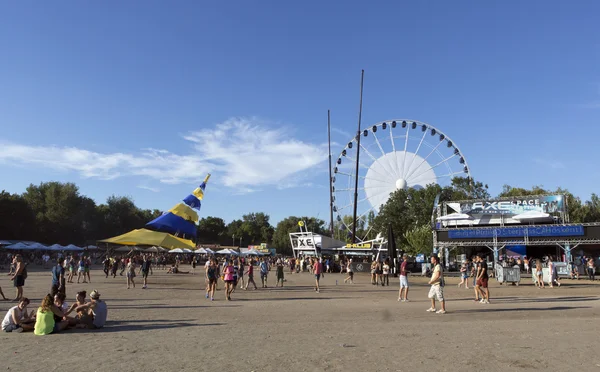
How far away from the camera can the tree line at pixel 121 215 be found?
5044 cm

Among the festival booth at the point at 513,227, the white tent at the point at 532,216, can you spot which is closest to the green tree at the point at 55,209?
Answer: the festival booth at the point at 513,227

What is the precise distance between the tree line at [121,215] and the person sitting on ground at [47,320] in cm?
3675

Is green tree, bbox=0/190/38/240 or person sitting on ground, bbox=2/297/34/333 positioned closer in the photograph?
person sitting on ground, bbox=2/297/34/333

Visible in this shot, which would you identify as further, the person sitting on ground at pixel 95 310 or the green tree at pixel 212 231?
the green tree at pixel 212 231

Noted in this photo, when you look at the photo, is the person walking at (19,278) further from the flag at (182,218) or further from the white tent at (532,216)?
the white tent at (532,216)

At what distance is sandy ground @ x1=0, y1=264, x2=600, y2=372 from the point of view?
6.27 m

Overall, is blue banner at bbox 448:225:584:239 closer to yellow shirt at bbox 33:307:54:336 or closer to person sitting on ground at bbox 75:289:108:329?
person sitting on ground at bbox 75:289:108:329

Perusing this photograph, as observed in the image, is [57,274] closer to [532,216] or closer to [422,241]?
[422,241]

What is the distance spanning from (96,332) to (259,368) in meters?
4.71

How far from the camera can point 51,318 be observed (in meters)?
8.77

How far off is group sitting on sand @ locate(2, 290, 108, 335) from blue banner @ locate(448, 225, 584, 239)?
106 feet

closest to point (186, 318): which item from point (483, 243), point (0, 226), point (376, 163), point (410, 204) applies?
point (483, 243)

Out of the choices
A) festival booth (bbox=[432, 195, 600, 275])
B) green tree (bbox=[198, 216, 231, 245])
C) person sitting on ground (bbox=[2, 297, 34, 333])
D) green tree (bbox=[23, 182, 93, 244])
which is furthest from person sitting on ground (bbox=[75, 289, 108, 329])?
green tree (bbox=[198, 216, 231, 245])

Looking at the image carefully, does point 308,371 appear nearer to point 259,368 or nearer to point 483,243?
point 259,368
